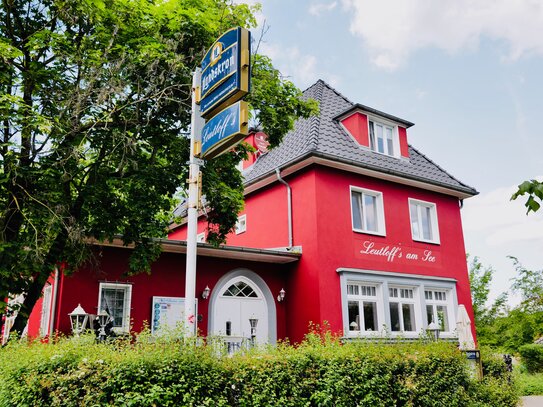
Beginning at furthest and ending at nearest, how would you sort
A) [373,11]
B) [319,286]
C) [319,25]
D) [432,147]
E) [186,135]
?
[432,147] < [319,286] < [186,135] < [319,25] < [373,11]

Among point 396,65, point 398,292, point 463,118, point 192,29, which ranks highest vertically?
point 192,29

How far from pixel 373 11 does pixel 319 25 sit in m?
1.43

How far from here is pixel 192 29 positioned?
33.0 feet

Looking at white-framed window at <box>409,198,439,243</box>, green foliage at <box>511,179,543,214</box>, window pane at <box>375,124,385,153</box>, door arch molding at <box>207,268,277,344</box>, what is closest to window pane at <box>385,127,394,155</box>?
window pane at <box>375,124,385,153</box>

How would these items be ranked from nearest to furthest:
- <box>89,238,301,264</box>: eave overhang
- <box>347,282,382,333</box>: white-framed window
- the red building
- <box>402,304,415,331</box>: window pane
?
1. <box>89,238,301,264</box>: eave overhang
2. the red building
3. <box>347,282,382,333</box>: white-framed window
4. <box>402,304,415,331</box>: window pane

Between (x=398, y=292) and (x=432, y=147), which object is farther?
(x=432, y=147)

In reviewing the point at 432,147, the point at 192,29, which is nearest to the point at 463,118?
the point at 192,29

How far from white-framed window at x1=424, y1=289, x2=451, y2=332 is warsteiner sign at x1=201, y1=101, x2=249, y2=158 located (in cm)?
1120

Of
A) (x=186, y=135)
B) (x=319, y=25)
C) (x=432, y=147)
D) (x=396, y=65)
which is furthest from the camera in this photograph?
(x=432, y=147)

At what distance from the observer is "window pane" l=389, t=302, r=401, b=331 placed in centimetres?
1500

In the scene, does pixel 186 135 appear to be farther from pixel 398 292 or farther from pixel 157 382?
pixel 398 292

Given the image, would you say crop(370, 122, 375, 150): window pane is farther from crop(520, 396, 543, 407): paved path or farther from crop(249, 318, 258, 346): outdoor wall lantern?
crop(520, 396, 543, 407): paved path

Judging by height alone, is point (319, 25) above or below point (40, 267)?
above

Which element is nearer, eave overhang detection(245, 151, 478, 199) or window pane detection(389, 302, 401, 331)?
eave overhang detection(245, 151, 478, 199)
